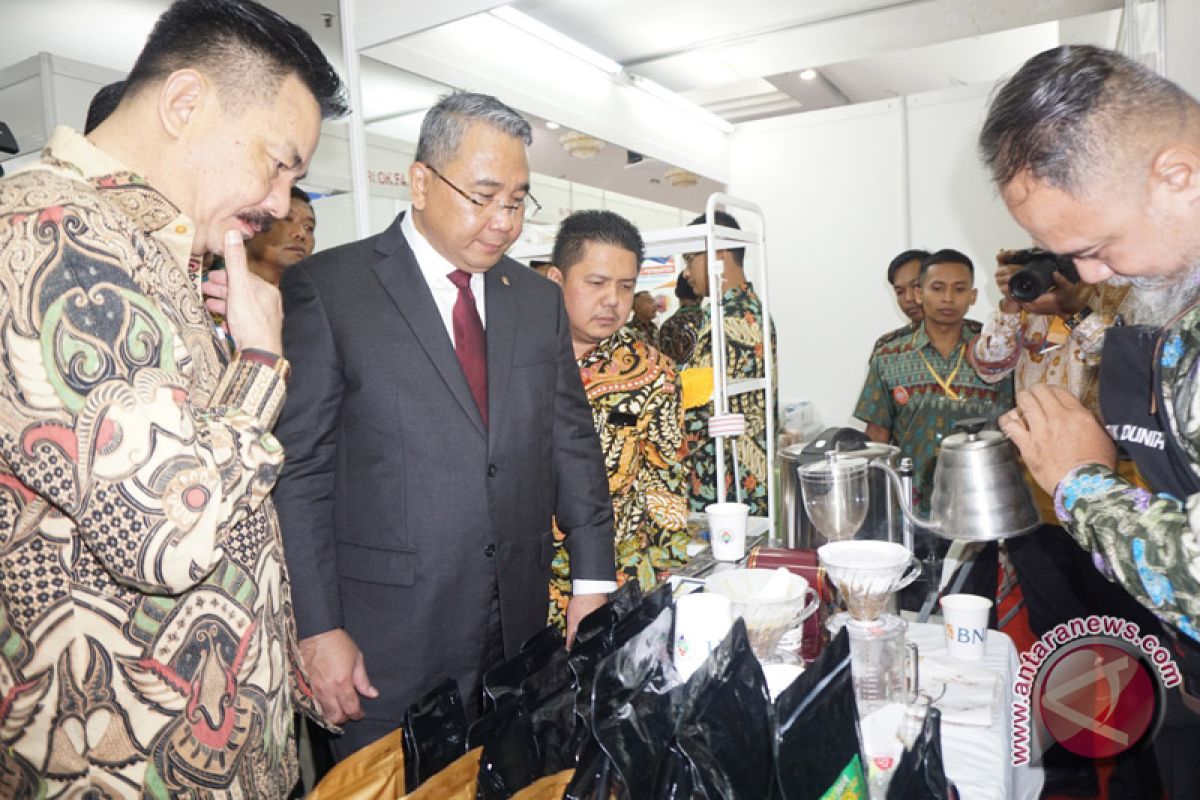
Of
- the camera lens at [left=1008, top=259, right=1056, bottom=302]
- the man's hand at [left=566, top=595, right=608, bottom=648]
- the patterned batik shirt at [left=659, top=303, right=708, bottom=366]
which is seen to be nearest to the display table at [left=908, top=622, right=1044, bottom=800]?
the man's hand at [left=566, top=595, right=608, bottom=648]

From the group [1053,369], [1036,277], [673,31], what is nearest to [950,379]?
[1053,369]

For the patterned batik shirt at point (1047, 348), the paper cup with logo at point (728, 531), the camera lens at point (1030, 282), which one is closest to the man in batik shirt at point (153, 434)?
the paper cup with logo at point (728, 531)

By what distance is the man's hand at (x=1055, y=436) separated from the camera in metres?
1.01

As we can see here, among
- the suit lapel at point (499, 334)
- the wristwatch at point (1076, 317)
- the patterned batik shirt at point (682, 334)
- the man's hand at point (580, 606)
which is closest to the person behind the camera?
the suit lapel at point (499, 334)

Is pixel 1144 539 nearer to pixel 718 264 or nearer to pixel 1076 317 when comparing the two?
pixel 718 264

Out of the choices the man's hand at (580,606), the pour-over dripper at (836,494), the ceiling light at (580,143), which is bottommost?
the man's hand at (580,606)

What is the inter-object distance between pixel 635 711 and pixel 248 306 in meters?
0.68

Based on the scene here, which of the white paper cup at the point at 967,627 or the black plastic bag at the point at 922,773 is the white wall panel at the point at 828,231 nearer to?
the white paper cup at the point at 967,627

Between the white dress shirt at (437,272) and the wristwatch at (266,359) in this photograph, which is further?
the white dress shirt at (437,272)

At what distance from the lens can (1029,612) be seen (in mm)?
2615

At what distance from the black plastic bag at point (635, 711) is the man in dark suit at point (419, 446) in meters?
0.59

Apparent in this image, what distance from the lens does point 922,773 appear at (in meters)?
0.70

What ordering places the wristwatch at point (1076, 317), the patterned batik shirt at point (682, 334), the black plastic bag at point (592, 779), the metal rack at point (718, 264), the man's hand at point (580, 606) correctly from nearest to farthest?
the black plastic bag at point (592, 779) → the man's hand at point (580, 606) → the metal rack at point (718, 264) → the wristwatch at point (1076, 317) → the patterned batik shirt at point (682, 334)

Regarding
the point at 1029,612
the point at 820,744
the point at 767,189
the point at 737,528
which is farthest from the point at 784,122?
the point at 820,744
